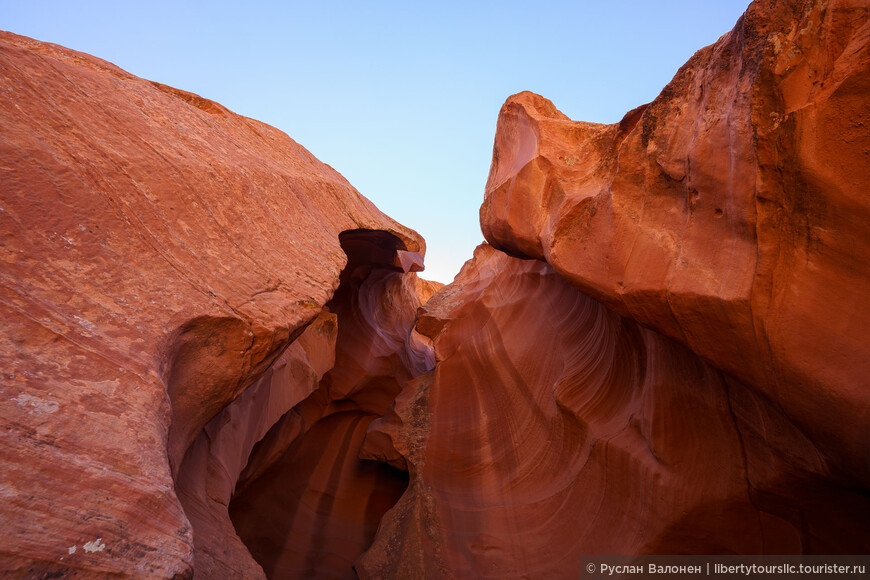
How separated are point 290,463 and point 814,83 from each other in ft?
31.0

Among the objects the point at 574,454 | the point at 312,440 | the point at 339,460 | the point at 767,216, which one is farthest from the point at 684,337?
the point at 312,440

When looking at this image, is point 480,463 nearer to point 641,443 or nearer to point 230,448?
point 641,443

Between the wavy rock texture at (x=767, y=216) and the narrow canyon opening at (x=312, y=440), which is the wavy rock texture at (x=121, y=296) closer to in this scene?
the narrow canyon opening at (x=312, y=440)

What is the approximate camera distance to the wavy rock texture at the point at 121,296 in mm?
2111

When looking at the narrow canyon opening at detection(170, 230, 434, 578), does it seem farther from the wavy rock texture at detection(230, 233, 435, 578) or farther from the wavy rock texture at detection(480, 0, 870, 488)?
the wavy rock texture at detection(480, 0, 870, 488)

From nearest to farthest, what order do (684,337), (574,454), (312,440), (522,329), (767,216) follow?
(767,216)
(684,337)
(574,454)
(522,329)
(312,440)

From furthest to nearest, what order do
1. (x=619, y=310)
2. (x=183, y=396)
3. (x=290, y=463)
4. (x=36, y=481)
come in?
(x=290, y=463) < (x=619, y=310) < (x=183, y=396) < (x=36, y=481)

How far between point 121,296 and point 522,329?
612cm

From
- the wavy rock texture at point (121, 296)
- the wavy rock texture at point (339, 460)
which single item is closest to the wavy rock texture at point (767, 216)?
the wavy rock texture at point (121, 296)

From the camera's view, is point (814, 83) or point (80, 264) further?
point (80, 264)

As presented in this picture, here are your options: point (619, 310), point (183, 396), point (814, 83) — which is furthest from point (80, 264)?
point (814, 83)

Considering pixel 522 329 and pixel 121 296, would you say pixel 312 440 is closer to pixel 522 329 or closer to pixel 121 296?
pixel 522 329

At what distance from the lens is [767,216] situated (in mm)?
3045

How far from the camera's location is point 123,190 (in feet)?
12.6
